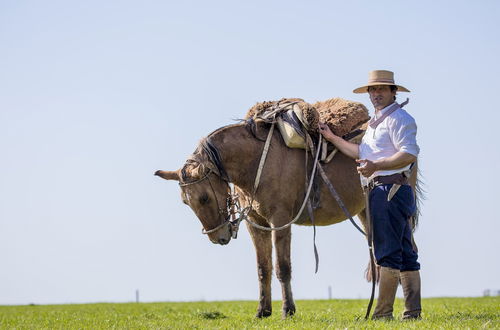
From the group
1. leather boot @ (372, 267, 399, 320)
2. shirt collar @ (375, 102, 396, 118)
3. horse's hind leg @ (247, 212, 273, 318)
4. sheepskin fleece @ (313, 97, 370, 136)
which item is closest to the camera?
leather boot @ (372, 267, 399, 320)

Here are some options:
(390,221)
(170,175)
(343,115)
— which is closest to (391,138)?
(390,221)

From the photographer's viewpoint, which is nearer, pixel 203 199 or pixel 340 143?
pixel 340 143

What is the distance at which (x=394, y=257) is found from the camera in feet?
30.8

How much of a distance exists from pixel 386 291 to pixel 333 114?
3.53m

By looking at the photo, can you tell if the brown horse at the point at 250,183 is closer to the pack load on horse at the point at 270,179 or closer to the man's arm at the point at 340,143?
the pack load on horse at the point at 270,179

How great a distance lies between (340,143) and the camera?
10844 mm

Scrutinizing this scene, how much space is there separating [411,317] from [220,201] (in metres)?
3.12

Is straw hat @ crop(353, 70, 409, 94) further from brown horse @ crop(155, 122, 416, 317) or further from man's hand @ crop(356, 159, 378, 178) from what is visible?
brown horse @ crop(155, 122, 416, 317)

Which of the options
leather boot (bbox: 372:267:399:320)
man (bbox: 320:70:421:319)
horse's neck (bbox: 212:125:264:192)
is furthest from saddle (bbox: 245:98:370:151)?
leather boot (bbox: 372:267:399:320)

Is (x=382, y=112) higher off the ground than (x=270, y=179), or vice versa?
(x=382, y=112)

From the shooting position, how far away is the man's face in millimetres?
9578

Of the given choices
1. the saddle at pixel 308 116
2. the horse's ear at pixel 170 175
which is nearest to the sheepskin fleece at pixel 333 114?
the saddle at pixel 308 116

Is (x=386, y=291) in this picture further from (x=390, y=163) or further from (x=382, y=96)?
(x=382, y=96)

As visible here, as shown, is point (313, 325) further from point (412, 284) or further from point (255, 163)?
point (255, 163)
